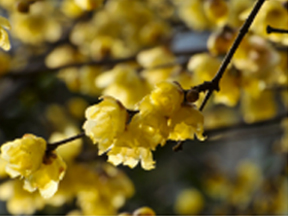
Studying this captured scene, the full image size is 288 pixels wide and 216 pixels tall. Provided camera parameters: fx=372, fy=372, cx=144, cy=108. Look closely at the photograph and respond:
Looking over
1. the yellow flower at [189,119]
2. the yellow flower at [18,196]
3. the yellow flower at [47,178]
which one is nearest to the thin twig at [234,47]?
the yellow flower at [189,119]

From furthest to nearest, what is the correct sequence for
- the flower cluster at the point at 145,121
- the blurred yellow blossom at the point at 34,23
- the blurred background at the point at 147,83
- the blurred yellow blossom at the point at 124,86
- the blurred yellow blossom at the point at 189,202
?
the blurred yellow blossom at the point at 189,202, the blurred yellow blossom at the point at 34,23, the blurred yellow blossom at the point at 124,86, the blurred background at the point at 147,83, the flower cluster at the point at 145,121

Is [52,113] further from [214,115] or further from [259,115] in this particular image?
[259,115]

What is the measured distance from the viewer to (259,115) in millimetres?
1390

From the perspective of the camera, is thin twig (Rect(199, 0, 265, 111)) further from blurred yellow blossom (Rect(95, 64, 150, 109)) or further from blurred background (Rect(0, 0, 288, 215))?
blurred yellow blossom (Rect(95, 64, 150, 109))

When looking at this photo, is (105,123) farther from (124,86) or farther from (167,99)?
(124,86)

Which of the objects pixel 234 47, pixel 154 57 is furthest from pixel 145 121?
pixel 154 57

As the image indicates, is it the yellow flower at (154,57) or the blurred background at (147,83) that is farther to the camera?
the yellow flower at (154,57)

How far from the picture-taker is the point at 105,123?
0.56 m

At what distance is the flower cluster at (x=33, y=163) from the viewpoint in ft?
1.91

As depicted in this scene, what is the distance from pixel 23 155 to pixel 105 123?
143 mm

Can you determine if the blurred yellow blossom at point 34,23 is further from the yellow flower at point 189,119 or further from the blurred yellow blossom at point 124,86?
the yellow flower at point 189,119

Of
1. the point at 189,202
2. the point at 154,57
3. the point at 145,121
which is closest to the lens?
the point at 145,121

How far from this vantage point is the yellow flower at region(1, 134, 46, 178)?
58cm

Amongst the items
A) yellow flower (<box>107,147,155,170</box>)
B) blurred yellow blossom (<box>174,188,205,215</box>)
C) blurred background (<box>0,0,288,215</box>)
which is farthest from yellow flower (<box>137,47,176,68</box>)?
blurred yellow blossom (<box>174,188,205,215</box>)
